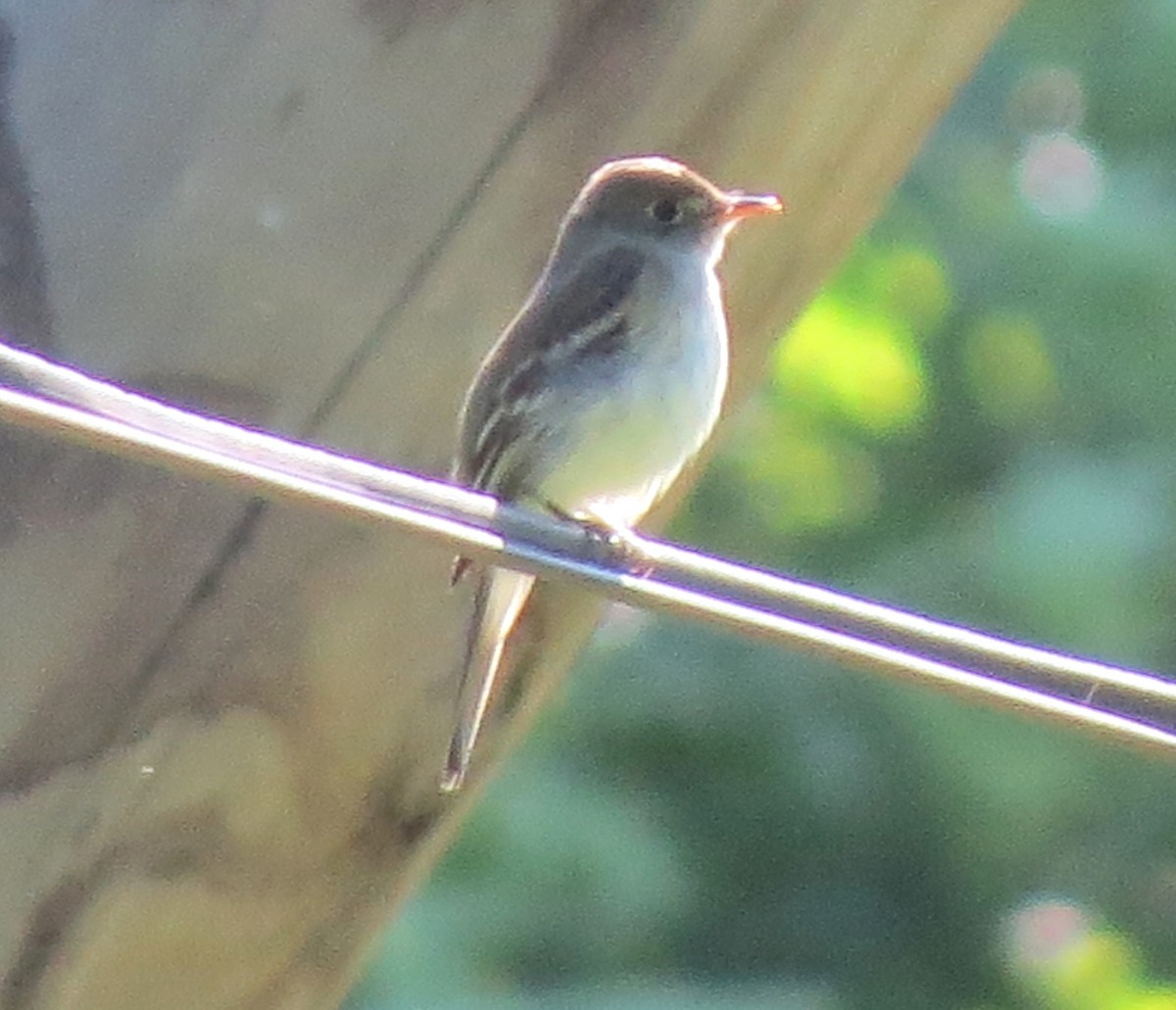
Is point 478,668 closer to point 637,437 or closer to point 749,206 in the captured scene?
point 749,206

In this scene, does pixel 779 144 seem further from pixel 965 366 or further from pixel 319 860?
pixel 965 366

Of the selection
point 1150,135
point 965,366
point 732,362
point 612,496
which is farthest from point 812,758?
point 732,362

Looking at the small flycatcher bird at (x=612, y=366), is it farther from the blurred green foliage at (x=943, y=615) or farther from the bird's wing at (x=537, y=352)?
the blurred green foliage at (x=943, y=615)

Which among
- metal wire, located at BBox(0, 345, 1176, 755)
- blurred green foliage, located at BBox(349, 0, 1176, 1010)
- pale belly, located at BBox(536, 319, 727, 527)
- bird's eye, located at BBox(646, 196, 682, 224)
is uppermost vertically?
metal wire, located at BBox(0, 345, 1176, 755)

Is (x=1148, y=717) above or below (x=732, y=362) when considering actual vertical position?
above

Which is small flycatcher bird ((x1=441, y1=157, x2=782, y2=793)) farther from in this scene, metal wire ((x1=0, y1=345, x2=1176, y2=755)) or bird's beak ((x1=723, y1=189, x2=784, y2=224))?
metal wire ((x1=0, y1=345, x2=1176, y2=755))

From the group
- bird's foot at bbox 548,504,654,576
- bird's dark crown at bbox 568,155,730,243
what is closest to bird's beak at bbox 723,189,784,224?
bird's dark crown at bbox 568,155,730,243

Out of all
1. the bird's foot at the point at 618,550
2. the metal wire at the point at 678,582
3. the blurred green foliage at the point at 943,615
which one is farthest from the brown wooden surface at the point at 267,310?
the blurred green foliage at the point at 943,615

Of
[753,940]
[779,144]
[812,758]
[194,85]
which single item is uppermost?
[779,144]
